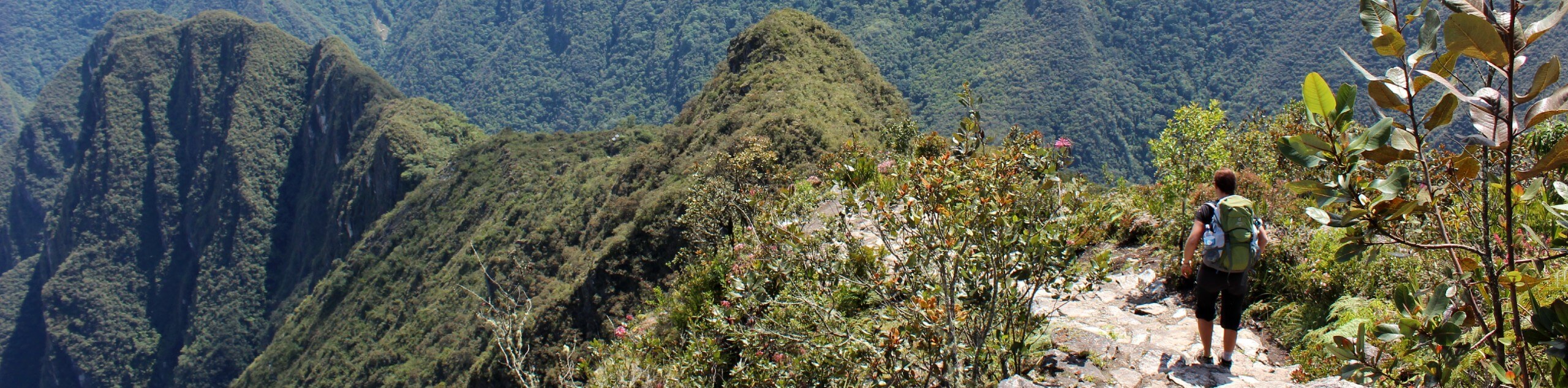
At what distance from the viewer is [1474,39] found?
1772 millimetres

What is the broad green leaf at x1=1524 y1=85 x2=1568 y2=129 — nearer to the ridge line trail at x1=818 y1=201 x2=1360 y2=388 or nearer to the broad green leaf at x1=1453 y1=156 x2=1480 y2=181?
the broad green leaf at x1=1453 y1=156 x2=1480 y2=181

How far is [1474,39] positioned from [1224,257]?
3480 millimetres

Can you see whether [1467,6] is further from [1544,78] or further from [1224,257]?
[1224,257]

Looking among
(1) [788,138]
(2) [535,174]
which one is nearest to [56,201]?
(2) [535,174]

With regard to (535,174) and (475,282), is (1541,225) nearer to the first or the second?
(475,282)

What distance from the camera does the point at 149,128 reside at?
11962cm

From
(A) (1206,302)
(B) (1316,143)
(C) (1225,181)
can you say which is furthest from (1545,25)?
(A) (1206,302)

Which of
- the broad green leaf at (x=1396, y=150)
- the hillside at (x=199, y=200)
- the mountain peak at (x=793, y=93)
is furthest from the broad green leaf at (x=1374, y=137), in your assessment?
the hillside at (x=199, y=200)

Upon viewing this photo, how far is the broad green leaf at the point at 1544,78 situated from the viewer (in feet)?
5.83

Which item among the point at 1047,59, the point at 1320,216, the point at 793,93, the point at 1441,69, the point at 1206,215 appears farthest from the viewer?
the point at 1047,59

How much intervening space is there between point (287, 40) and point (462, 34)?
7767 cm

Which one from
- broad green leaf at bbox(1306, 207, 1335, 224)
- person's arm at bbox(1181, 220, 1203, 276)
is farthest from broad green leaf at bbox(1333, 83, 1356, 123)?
person's arm at bbox(1181, 220, 1203, 276)

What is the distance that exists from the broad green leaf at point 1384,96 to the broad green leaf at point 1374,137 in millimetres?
44

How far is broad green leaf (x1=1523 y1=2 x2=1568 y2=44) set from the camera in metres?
1.63
